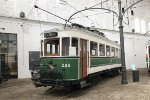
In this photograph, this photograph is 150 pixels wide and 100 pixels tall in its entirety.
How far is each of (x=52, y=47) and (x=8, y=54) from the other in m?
11.5

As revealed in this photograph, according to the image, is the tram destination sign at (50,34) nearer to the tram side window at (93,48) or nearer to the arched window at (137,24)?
the tram side window at (93,48)

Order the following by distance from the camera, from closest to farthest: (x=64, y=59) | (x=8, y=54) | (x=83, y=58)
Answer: (x=64, y=59) → (x=83, y=58) → (x=8, y=54)

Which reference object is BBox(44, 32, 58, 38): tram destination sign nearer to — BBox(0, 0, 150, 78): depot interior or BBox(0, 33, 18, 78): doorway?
BBox(0, 0, 150, 78): depot interior

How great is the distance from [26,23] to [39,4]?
2493 mm

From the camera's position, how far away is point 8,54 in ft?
77.8

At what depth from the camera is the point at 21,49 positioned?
24406mm

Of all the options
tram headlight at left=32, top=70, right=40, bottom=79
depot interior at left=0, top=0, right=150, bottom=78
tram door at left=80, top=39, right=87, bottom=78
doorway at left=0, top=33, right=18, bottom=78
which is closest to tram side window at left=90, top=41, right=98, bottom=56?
tram door at left=80, top=39, right=87, bottom=78

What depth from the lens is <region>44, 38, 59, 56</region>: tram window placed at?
12992mm

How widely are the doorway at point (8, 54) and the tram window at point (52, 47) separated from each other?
10619 millimetres

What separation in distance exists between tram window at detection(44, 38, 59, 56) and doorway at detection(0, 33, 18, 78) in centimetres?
1062

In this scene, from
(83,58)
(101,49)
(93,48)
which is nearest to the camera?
(83,58)

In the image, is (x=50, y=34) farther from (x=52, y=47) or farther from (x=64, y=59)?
(x=64, y=59)

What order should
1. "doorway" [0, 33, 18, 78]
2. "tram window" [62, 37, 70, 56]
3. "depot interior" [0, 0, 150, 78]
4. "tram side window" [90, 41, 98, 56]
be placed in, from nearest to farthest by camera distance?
"tram window" [62, 37, 70, 56] < "tram side window" [90, 41, 98, 56] < "doorway" [0, 33, 18, 78] < "depot interior" [0, 0, 150, 78]

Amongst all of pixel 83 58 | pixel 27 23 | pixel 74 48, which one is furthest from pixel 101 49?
pixel 27 23
